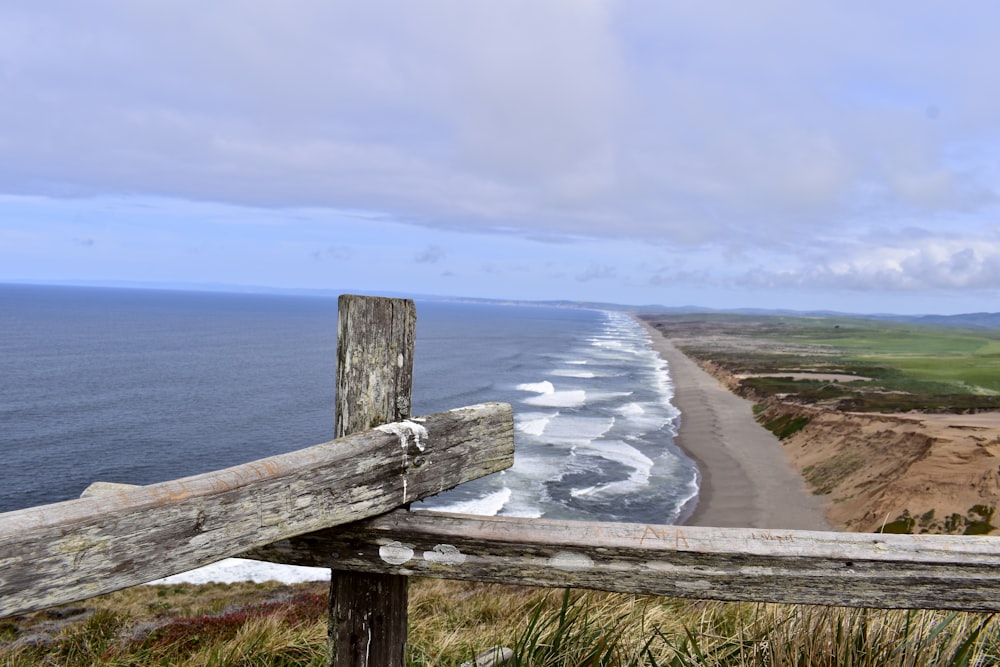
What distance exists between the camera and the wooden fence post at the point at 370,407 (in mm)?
2693

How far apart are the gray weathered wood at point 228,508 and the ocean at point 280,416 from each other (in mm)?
22403

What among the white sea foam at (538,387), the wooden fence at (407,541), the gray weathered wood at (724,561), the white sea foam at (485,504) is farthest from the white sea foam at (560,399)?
the gray weathered wood at (724,561)

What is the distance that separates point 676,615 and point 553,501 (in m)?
24.0

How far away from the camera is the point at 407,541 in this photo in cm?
257

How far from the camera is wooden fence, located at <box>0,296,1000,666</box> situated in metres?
2.11

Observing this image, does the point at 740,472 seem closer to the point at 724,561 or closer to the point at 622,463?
the point at 622,463

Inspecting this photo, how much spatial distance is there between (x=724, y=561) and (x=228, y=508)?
1.63 meters

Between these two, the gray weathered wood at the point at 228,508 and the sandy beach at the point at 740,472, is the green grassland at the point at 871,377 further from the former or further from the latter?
the gray weathered wood at the point at 228,508

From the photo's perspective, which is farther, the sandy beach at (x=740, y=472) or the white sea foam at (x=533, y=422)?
the white sea foam at (x=533, y=422)

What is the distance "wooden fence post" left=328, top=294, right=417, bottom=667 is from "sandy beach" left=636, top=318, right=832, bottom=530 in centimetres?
2353

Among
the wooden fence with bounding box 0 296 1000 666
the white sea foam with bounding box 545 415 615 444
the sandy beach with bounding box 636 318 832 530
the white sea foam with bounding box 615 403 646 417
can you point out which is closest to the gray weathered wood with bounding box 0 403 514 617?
the wooden fence with bounding box 0 296 1000 666

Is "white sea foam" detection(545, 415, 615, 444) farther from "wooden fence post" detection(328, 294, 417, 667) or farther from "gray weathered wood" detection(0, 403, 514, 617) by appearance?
"gray weathered wood" detection(0, 403, 514, 617)

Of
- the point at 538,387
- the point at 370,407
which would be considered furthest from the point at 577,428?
the point at 370,407

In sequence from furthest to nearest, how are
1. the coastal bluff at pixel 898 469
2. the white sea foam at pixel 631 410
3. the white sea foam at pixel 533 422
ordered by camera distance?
the white sea foam at pixel 631 410 < the white sea foam at pixel 533 422 < the coastal bluff at pixel 898 469
